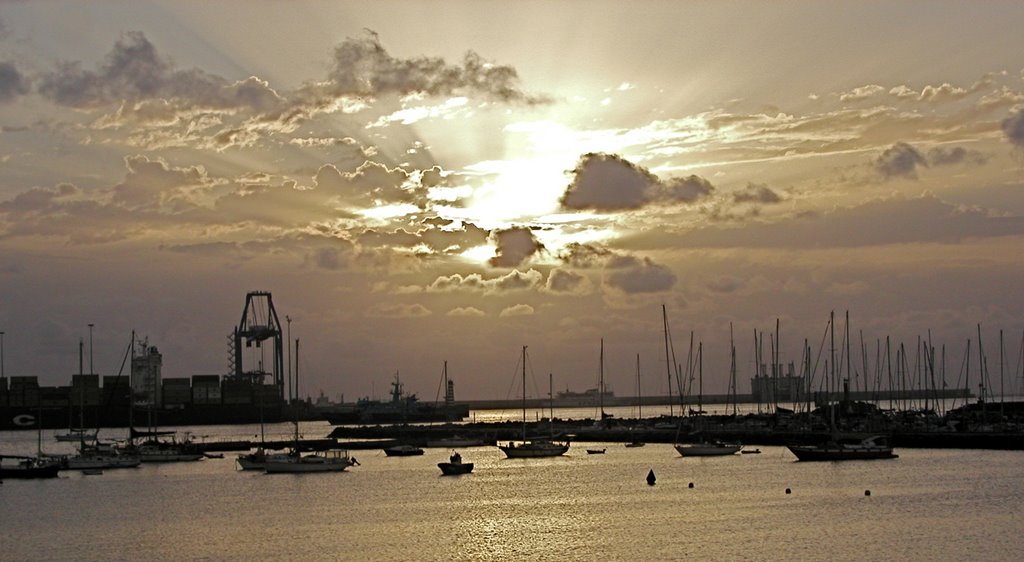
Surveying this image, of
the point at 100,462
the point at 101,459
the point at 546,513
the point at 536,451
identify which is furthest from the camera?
the point at 536,451

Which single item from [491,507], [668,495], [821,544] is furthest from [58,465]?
[821,544]

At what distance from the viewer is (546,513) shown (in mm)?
52906

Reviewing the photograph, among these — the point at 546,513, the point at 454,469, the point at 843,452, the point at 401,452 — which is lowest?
the point at 546,513

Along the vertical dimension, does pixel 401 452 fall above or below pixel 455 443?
below

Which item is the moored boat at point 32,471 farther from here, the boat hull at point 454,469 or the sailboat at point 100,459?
the boat hull at point 454,469

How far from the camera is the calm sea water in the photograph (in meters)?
42.0

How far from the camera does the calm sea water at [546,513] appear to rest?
42.0 meters

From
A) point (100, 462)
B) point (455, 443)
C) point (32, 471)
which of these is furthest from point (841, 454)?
point (32, 471)

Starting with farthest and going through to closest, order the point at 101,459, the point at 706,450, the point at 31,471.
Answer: the point at 706,450 < the point at 101,459 < the point at 31,471

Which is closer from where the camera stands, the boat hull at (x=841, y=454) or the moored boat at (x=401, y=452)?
the boat hull at (x=841, y=454)

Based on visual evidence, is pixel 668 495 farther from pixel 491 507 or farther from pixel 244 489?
pixel 244 489

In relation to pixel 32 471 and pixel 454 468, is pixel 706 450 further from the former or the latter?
pixel 32 471

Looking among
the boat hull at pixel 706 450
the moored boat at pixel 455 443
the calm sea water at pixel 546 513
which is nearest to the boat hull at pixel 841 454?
the calm sea water at pixel 546 513

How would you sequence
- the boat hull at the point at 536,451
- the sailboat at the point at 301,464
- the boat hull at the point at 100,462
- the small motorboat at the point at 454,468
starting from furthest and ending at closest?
the boat hull at the point at 536,451 < the boat hull at the point at 100,462 < the sailboat at the point at 301,464 < the small motorboat at the point at 454,468
